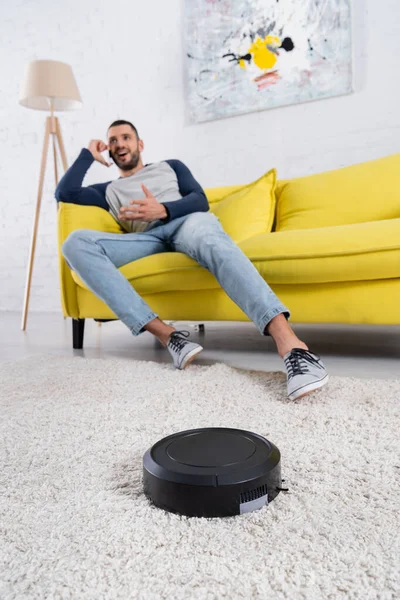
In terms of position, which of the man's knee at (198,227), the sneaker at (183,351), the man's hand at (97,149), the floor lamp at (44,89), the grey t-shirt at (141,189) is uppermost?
the floor lamp at (44,89)

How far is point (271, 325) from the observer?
4.98 ft

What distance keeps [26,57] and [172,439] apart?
14.9 ft

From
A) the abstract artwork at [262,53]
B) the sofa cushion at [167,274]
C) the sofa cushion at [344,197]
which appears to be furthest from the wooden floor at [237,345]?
the abstract artwork at [262,53]

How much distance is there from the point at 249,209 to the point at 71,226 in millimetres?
870

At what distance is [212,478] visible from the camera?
679 millimetres

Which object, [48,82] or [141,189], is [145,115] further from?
[141,189]

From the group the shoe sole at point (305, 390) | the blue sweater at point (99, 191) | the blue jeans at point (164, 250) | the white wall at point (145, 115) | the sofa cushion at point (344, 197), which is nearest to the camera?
the shoe sole at point (305, 390)

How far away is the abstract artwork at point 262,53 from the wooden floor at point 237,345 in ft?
4.96

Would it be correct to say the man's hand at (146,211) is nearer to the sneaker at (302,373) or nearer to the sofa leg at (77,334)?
the sofa leg at (77,334)

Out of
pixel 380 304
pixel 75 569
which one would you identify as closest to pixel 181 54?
pixel 380 304

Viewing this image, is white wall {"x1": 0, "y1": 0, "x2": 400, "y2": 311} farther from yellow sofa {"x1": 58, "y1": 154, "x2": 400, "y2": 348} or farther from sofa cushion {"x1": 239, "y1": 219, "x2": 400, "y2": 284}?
sofa cushion {"x1": 239, "y1": 219, "x2": 400, "y2": 284}

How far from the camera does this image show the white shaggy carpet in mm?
566

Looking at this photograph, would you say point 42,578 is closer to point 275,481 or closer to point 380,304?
point 275,481

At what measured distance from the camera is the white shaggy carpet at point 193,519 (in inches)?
22.3
